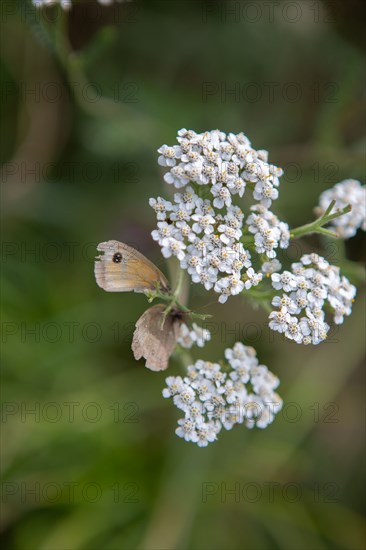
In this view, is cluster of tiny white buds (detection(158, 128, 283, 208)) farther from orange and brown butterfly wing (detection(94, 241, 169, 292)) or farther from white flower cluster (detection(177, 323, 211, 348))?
white flower cluster (detection(177, 323, 211, 348))

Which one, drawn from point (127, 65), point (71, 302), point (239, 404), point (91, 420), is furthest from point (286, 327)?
point (127, 65)

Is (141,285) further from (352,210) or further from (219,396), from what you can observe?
(352,210)

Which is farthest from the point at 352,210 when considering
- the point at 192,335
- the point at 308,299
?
the point at 192,335

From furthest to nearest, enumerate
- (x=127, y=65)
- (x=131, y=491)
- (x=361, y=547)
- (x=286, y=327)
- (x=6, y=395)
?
(x=127, y=65), (x=361, y=547), (x=131, y=491), (x=6, y=395), (x=286, y=327)

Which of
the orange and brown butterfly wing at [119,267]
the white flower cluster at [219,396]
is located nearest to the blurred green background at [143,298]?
the white flower cluster at [219,396]

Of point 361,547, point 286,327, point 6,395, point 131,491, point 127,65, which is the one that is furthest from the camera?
point 127,65

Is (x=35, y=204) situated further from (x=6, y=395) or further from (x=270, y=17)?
(x=270, y=17)

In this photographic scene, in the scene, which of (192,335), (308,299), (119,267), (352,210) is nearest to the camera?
(119,267)
